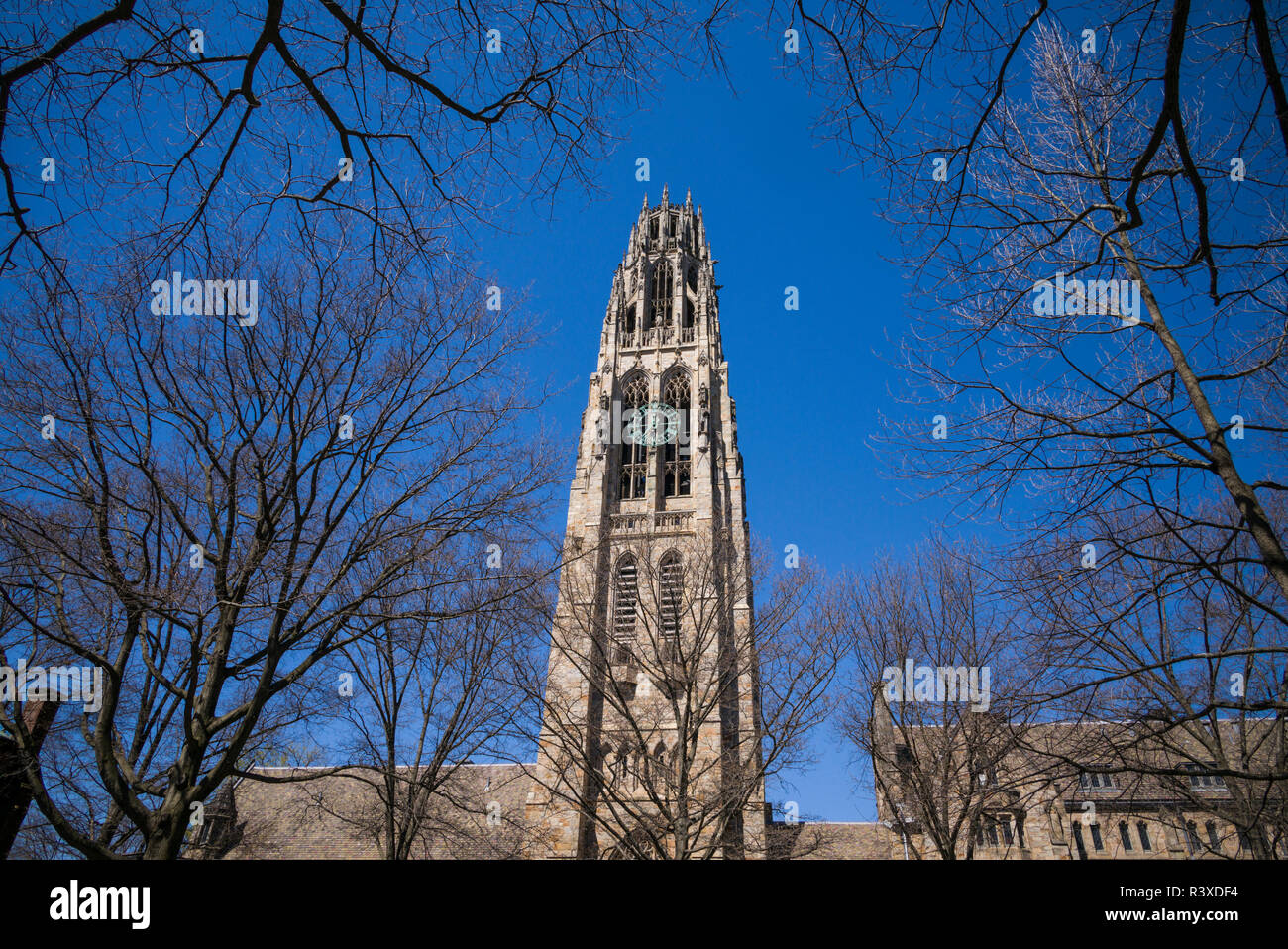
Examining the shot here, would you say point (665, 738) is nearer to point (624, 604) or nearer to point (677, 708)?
point (624, 604)

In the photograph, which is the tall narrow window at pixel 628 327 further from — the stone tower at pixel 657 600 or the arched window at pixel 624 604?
the arched window at pixel 624 604

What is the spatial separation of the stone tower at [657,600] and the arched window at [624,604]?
0.09 meters

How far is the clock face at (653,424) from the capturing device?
35.1 metres

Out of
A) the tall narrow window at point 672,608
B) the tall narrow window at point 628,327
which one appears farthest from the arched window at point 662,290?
the tall narrow window at point 672,608

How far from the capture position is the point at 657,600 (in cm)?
1611

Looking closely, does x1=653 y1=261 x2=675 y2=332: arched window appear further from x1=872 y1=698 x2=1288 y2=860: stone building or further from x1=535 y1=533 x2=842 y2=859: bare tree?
x1=872 y1=698 x2=1288 y2=860: stone building

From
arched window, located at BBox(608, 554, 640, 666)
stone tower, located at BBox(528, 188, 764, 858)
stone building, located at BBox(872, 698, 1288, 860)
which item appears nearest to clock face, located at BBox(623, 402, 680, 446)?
stone tower, located at BBox(528, 188, 764, 858)

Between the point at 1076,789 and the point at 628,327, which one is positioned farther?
the point at 628,327

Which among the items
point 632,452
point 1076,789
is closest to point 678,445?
point 632,452

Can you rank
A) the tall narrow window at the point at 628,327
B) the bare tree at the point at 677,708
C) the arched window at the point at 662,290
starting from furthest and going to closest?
the arched window at the point at 662,290, the tall narrow window at the point at 628,327, the bare tree at the point at 677,708

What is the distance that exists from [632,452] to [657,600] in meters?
19.5
